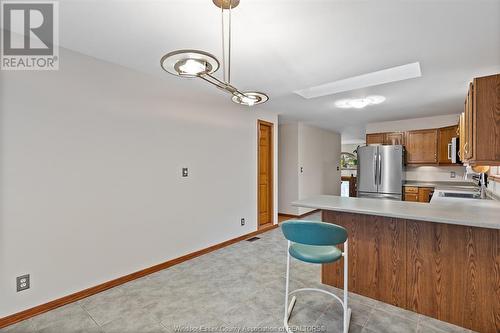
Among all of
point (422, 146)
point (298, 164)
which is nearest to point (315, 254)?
point (298, 164)

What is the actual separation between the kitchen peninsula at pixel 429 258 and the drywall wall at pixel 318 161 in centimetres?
356

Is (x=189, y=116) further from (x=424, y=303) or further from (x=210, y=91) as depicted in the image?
(x=424, y=303)

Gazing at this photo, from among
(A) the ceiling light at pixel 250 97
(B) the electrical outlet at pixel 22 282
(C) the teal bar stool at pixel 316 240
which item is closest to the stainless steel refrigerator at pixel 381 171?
(C) the teal bar stool at pixel 316 240

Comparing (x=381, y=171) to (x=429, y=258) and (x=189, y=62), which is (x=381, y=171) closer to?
(x=429, y=258)

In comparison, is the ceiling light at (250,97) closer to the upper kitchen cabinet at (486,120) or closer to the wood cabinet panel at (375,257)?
the wood cabinet panel at (375,257)

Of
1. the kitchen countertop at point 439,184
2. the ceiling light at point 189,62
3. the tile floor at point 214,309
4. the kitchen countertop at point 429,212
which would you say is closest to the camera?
the ceiling light at point 189,62

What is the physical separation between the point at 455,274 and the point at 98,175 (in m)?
3.41

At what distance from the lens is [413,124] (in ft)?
18.1

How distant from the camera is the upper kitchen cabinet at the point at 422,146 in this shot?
5.16m

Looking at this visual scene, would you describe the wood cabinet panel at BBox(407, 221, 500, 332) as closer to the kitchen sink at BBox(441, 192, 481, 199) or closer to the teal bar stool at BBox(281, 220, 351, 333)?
the teal bar stool at BBox(281, 220, 351, 333)

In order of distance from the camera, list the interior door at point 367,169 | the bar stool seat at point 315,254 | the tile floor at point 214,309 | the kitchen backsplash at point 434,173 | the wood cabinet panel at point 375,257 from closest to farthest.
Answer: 1. the bar stool seat at point 315,254
2. the tile floor at point 214,309
3. the wood cabinet panel at point 375,257
4. the kitchen backsplash at point 434,173
5. the interior door at point 367,169

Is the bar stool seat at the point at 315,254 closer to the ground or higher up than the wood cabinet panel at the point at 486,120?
closer to the ground

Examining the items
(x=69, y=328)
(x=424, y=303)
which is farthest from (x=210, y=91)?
(x=424, y=303)

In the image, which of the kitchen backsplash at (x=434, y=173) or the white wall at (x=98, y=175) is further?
the kitchen backsplash at (x=434, y=173)
